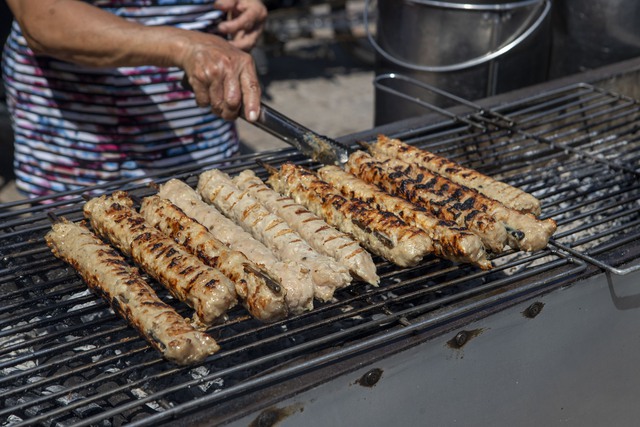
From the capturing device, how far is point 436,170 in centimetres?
366

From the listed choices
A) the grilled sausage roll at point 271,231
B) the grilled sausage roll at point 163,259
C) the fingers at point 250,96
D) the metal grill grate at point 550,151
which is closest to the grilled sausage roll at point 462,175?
the metal grill grate at point 550,151

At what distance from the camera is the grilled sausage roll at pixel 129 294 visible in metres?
2.46

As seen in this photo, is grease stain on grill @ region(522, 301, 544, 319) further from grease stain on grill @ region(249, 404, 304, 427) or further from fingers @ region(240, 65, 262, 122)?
fingers @ region(240, 65, 262, 122)

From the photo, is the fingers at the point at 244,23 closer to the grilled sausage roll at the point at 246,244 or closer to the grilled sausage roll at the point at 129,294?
the grilled sausage roll at the point at 246,244

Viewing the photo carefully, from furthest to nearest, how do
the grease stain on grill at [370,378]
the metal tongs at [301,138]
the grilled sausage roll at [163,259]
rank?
the metal tongs at [301,138] < the grilled sausage roll at [163,259] < the grease stain on grill at [370,378]

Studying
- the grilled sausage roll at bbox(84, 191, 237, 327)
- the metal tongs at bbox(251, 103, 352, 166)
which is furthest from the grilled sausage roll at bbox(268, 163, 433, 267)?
the grilled sausage roll at bbox(84, 191, 237, 327)

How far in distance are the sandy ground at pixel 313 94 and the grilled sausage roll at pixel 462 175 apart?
494 cm

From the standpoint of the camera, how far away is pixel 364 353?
259 cm

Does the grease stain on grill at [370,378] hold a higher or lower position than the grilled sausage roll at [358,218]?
lower

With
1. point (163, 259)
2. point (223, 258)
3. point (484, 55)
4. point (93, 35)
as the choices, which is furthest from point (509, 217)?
point (484, 55)

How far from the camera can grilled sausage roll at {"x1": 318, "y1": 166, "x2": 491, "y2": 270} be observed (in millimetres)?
2961

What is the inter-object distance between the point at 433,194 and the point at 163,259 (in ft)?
4.26

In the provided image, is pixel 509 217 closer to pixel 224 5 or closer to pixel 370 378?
pixel 370 378

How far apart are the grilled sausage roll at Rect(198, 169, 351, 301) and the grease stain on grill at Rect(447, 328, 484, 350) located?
0.46 meters
